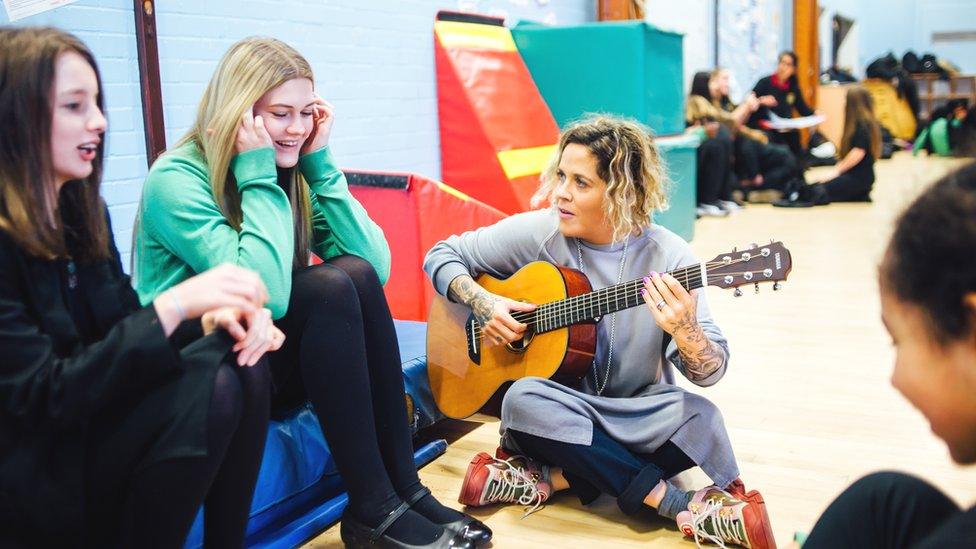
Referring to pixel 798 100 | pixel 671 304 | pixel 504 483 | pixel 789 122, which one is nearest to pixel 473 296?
pixel 504 483

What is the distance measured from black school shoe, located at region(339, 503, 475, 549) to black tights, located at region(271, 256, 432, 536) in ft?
0.05

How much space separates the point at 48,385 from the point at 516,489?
1144 mm

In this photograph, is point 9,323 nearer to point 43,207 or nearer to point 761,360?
point 43,207

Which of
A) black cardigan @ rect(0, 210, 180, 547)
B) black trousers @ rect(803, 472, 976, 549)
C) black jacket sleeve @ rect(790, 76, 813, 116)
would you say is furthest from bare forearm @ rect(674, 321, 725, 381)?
black jacket sleeve @ rect(790, 76, 813, 116)

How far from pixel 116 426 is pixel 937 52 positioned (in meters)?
14.9

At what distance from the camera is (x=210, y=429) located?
139 centimetres

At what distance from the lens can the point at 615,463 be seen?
80.0 inches

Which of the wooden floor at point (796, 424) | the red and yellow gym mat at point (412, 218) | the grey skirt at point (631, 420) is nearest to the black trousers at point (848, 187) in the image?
the wooden floor at point (796, 424)

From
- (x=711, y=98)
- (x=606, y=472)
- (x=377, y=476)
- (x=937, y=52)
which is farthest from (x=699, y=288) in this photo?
(x=937, y=52)

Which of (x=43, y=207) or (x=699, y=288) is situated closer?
(x=43, y=207)

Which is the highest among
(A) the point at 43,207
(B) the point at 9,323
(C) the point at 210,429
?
(A) the point at 43,207

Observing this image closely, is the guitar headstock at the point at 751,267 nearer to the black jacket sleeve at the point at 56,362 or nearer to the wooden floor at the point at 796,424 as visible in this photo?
the wooden floor at the point at 796,424

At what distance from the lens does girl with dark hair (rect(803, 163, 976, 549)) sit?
2.86 ft

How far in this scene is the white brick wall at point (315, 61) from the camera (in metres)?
2.66
